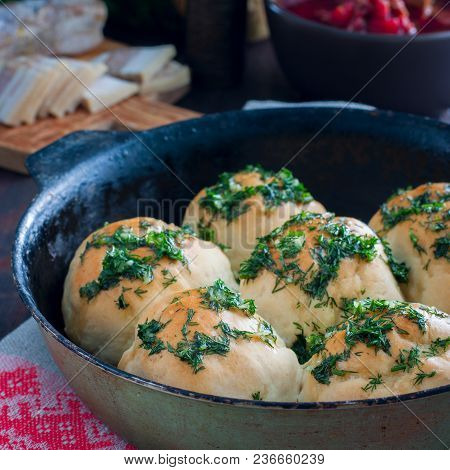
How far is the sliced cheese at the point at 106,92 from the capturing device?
3.63m

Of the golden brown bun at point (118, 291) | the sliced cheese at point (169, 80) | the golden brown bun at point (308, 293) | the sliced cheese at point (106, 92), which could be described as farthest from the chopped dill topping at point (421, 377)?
the sliced cheese at point (169, 80)

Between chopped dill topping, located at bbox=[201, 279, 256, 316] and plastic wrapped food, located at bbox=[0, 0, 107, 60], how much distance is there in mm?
2558

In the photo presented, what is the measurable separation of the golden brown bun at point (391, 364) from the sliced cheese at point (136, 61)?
2.50 metres

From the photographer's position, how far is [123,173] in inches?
96.7

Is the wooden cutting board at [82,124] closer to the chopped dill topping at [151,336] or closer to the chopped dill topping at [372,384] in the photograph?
the chopped dill topping at [151,336]

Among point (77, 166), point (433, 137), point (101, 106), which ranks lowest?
point (101, 106)

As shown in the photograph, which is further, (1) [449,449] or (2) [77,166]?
(2) [77,166]

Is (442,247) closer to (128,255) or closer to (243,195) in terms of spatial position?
(243,195)

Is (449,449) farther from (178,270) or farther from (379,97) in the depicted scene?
(379,97)

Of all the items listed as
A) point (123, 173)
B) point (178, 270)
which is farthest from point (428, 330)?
point (123, 173)

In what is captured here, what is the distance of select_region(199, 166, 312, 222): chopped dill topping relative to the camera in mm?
2279

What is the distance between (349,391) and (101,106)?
2.46 meters

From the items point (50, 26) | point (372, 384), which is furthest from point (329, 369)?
point (50, 26)

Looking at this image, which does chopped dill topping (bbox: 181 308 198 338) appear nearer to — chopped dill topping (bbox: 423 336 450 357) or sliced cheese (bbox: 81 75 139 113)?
chopped dill topping (bbox: 423 336 450 357)
